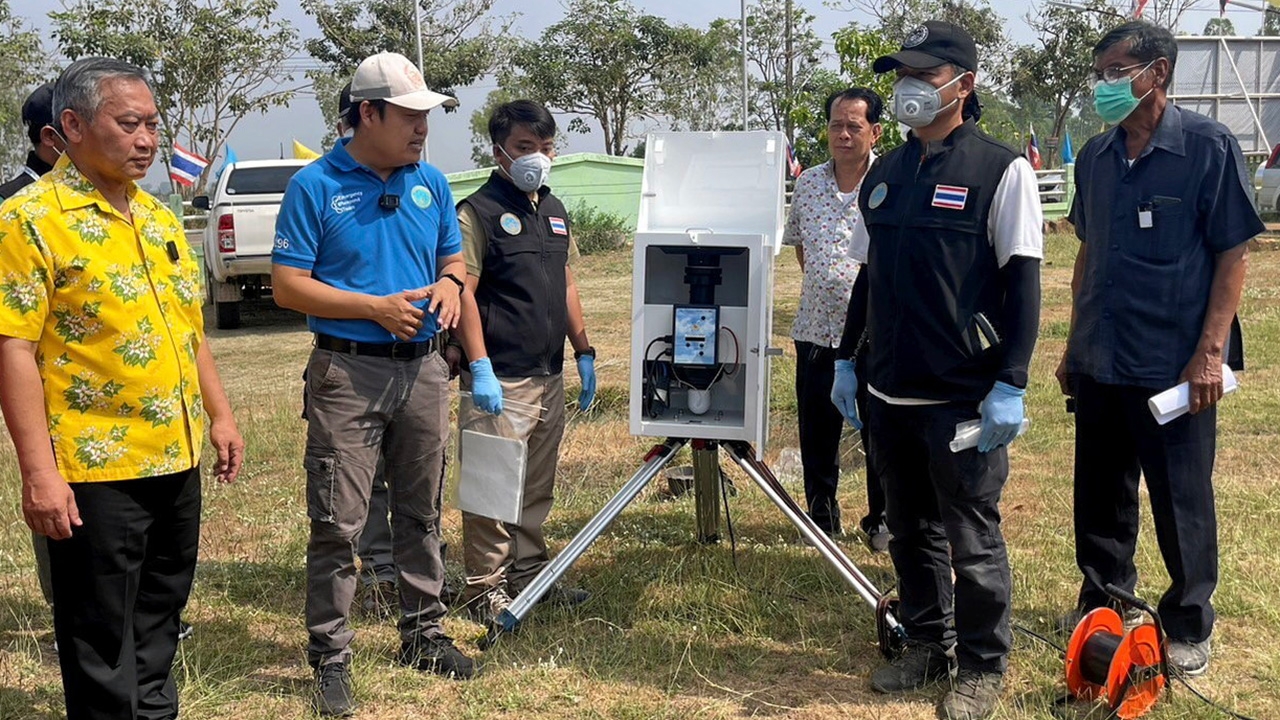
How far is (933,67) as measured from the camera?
3.26m

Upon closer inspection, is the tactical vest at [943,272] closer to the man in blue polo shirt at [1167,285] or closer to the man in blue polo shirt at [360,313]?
the man in blue polo shirt at [1167,285]

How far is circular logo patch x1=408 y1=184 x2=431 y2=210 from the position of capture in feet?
11.4

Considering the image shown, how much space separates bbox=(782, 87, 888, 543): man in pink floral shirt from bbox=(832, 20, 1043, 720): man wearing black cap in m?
1.38

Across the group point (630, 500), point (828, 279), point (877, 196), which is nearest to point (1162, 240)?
point (877, 196)

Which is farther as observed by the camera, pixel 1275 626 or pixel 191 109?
pixel 191 109

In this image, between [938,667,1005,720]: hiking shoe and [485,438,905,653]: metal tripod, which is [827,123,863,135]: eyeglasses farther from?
[938,667,1005,720]: hiking shoe

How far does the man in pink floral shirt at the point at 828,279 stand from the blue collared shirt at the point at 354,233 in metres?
1.84

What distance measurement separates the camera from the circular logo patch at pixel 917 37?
3.36 meters

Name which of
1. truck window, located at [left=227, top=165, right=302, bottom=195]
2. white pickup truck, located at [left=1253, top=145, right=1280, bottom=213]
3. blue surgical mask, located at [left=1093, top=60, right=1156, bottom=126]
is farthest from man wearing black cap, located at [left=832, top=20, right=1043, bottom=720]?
white pickup truck, located at [left=1253, top=145, right=1280, bottom=213]

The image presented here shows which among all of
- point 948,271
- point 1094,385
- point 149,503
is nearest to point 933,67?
point 948,271

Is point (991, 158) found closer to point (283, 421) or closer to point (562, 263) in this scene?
point (562, 263)

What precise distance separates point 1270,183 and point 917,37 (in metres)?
18.3

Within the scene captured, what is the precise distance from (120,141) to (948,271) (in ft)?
7.03

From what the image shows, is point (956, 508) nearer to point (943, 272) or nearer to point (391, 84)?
point (943, 272)
